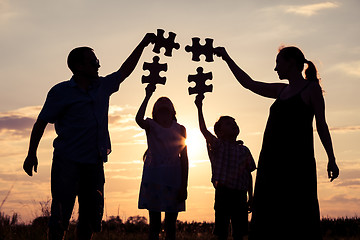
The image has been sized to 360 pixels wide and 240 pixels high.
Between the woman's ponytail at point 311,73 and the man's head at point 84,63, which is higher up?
the man's head at point 84,63

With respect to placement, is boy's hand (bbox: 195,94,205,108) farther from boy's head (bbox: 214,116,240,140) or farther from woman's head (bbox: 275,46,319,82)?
woman's head (bbox: 275,46,319,82)

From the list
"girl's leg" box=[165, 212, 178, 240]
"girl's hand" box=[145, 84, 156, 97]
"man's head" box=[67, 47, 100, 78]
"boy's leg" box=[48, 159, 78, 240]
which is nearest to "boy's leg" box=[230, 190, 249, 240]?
"girl's leg" box=[165, 212, 178, 240]

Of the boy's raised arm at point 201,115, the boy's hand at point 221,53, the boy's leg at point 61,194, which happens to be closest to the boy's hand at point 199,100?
the boy's raised arm at point 201,115

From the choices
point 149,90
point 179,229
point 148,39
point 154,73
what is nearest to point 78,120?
point 149,90

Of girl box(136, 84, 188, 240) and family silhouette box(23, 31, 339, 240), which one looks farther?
girl box(136, 84, 188, 240)

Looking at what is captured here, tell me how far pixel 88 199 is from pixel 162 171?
161cm

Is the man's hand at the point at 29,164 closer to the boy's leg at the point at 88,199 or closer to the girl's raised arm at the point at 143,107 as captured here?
the boy's leg at the point at 88,199

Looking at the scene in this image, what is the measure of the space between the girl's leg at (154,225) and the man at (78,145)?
124cm

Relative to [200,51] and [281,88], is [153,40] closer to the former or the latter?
[200,51]

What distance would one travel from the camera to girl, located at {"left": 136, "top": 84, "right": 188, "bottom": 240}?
793 cm

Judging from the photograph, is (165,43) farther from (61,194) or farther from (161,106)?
(61,194)

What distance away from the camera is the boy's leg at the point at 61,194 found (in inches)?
260

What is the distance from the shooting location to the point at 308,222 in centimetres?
630

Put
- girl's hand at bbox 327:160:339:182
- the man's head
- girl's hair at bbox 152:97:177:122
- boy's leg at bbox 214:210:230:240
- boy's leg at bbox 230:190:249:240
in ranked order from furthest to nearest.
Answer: boy's leg at bbox 230:190:249:240 < boy's leg at bbox 214:210:230:240 < girl's hair at bbox 152:97:177:122 < the man's head < girl's hand at bbox 327:160:339:182
